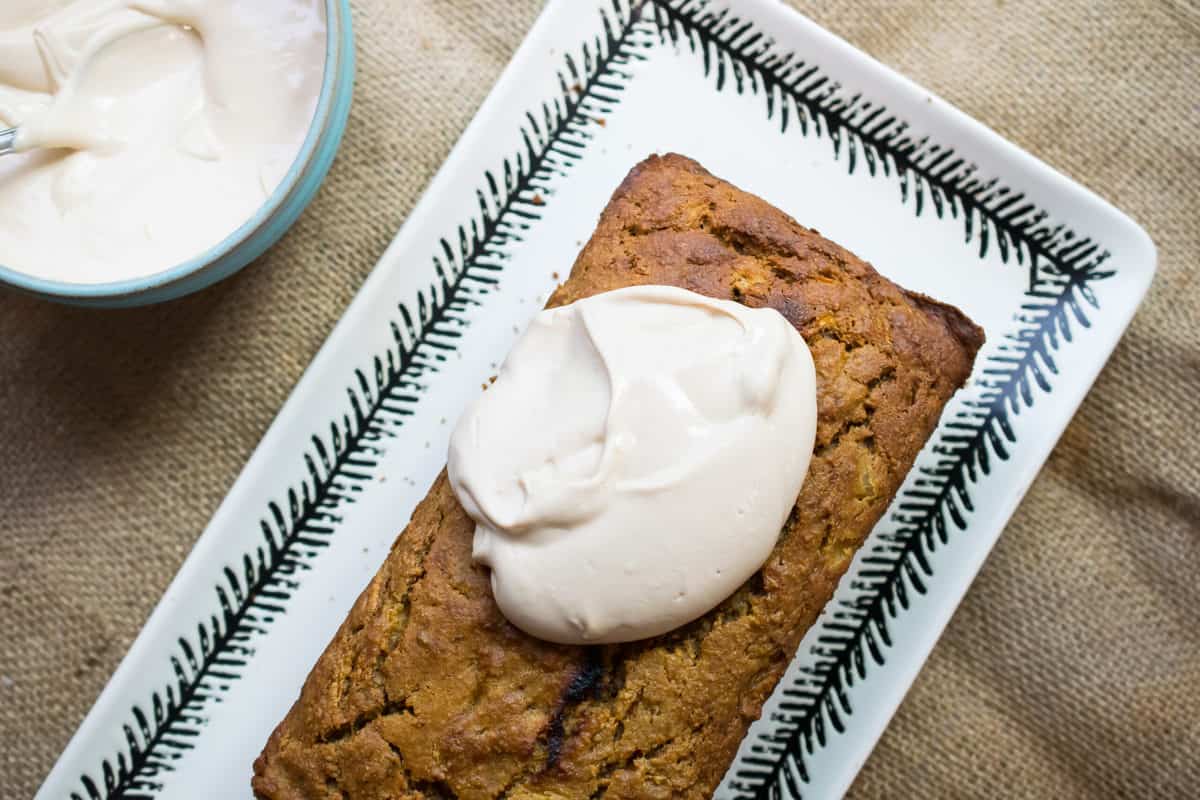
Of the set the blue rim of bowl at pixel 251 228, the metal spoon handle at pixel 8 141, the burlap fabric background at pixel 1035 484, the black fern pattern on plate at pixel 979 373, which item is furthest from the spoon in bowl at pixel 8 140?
the black fern pattern on plate at pixel 979 373

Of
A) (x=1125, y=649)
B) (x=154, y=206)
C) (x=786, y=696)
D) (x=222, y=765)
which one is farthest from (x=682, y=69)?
(x=222, y=765)

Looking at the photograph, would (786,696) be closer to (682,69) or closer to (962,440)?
(962,440)

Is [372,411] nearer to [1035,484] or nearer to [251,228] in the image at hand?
[251,228]

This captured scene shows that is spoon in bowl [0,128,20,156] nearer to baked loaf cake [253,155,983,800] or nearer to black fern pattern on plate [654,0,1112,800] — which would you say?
baked loaf cake [253,155,983,800]

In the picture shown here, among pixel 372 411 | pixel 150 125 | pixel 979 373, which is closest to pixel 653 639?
pixel 372 411

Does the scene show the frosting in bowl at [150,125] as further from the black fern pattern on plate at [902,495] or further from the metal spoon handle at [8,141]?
the black fern pattern on plate at [902,495]

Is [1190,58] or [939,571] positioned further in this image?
[1190,58]
